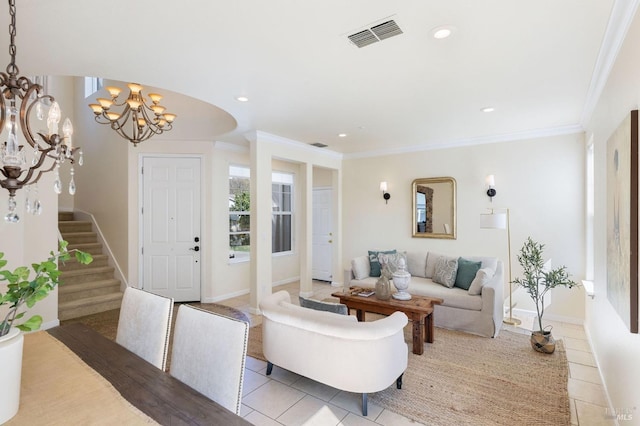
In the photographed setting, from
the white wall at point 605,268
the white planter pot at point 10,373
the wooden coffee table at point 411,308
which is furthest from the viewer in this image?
the wooden coffee table at point 411,308

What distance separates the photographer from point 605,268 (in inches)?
97.3

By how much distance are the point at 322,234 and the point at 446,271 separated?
3.11 m

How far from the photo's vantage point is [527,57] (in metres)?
2.45

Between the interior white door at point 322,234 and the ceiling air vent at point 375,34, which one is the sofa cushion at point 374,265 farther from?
the ceiling air vent at point 375,34

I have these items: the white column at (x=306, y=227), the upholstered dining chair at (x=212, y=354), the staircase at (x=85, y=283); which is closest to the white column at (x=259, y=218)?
the white column at (x=306, y=227)

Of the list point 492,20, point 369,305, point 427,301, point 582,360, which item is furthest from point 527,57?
point 582,360

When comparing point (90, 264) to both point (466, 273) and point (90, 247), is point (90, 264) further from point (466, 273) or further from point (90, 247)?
point (466, 273)

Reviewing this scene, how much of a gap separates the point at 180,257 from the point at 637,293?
5.19 m

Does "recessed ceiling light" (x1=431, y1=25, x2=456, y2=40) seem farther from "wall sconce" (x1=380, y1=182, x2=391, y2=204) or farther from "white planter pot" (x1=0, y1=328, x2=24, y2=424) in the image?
"wall sconce" (x1=380, y1=182, x2=391, y2=204)

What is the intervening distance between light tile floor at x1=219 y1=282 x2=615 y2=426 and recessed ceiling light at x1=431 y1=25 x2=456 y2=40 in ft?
8.56

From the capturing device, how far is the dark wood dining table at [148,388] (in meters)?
1.13

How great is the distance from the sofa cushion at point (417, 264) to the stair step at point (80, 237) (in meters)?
5.25

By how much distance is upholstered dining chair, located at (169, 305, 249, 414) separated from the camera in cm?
140

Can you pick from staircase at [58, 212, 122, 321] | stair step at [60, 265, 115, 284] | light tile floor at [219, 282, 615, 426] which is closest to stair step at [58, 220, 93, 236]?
staircase at [58, 212, 122, 321]
